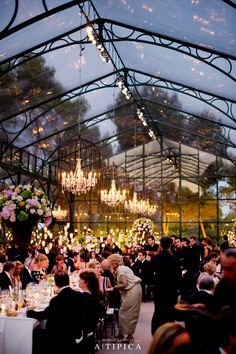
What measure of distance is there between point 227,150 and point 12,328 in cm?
1437

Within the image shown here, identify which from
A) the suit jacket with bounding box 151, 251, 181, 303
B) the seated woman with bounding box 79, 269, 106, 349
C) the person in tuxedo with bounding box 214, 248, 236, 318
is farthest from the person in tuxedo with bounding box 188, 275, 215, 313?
the suit jacket with bounding box 151, 251, 181, 303

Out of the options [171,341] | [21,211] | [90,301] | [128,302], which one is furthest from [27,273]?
[171,341]

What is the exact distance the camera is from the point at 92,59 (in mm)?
12797

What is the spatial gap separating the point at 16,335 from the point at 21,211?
52.9 inches

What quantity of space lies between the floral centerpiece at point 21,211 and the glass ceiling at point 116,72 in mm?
3163

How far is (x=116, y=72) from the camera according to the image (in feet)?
42.6

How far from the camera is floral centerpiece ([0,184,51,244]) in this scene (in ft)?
A: 18.7

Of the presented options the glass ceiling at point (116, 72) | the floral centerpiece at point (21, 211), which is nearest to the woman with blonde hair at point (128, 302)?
the floral centerpiece at point (21, 211)

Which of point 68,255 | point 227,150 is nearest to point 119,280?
point 68,255

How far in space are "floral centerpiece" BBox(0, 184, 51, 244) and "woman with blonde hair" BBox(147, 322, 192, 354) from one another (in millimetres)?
4216

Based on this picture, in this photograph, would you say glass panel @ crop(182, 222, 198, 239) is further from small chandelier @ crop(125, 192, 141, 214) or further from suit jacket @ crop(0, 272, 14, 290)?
suit jacket @ crop(0, 272, 14, 290)

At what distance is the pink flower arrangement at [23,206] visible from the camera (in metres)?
5.73

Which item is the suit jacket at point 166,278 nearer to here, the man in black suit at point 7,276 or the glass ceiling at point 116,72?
the man in black suit at point 7,276

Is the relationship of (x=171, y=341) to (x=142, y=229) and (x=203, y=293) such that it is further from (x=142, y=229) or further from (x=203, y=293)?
(x=142, y=229)
